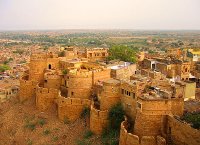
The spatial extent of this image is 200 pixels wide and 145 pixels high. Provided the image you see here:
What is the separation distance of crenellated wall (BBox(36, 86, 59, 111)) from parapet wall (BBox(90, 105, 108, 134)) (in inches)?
235

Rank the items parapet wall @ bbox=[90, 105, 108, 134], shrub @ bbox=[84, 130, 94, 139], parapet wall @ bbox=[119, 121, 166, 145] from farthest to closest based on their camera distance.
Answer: shrub @ bbox=[84, 130, 94, 139] < parapet wall @ bbox=[90, 105, 108, 134] < parapet wall @ bbox=[119, 121, 166, 145]

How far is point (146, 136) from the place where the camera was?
58.5 feet

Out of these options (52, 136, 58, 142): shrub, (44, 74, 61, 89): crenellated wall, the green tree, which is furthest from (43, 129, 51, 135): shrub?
the green tree

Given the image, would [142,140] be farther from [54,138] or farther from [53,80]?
[53,80]

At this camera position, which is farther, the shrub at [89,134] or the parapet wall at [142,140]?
the shrub at [89,134]

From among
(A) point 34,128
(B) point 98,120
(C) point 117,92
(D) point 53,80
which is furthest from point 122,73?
(A) point 34,128

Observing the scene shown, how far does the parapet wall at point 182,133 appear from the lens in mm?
16484

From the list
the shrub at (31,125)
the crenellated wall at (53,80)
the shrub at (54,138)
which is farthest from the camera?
the crenellated wall at (53,80)

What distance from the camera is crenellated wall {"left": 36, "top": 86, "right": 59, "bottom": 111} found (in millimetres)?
27716

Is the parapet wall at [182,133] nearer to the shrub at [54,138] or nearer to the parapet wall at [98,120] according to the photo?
the parapet wall at [98,120]

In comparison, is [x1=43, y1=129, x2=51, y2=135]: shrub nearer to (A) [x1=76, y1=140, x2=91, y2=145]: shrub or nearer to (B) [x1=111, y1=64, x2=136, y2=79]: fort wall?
(A) [x1=76, y1=140, x2=91, y2=145]: shrub

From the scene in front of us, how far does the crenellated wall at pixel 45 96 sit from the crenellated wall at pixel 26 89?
8.20ft

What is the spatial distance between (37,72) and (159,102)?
15.5 metres

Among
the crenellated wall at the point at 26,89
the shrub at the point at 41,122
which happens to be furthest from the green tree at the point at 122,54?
the shrub at the point at 41,122
